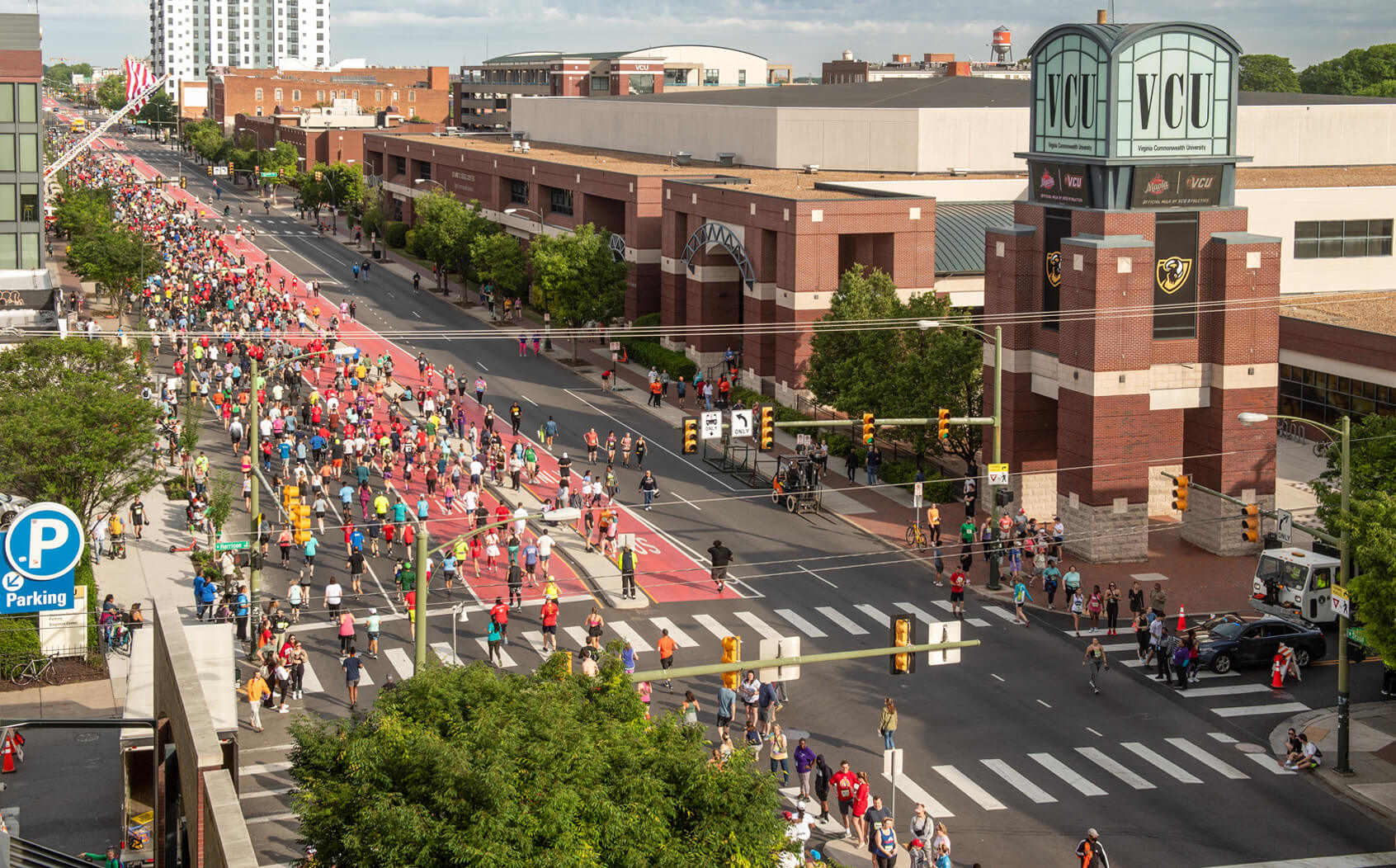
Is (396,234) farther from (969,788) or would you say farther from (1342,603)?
(1342,603)

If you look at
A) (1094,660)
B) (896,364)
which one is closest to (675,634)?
(1094,660)

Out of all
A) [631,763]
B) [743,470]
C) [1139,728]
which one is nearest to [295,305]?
[743,470]

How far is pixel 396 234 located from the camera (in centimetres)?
11488

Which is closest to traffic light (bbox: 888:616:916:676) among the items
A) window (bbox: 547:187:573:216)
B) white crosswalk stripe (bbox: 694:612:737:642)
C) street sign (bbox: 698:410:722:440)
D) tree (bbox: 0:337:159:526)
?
white crosswalk stripe (bbox: 694:612:737:642)

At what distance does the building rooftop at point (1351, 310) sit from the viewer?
54306mm

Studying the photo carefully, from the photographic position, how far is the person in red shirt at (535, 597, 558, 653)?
36438 mm

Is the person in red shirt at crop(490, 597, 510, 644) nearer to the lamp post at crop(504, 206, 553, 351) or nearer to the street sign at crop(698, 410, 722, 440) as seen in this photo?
the street sign at crop(698, 410, 722, 440)

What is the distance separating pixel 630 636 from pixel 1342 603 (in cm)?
1584

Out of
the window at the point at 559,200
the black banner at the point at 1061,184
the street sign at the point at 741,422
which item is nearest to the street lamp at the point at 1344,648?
the black banner at the point at 1061,184

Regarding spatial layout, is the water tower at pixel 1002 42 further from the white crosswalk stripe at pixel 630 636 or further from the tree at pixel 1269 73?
the white crosswalk stripe at pixel 630 636

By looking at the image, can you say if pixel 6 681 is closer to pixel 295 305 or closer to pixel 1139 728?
pixel 1139 728

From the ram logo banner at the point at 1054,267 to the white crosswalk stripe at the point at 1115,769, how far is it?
61.2 ft

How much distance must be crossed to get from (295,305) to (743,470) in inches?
1496

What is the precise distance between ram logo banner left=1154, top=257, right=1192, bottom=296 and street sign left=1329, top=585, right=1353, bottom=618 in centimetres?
1509
